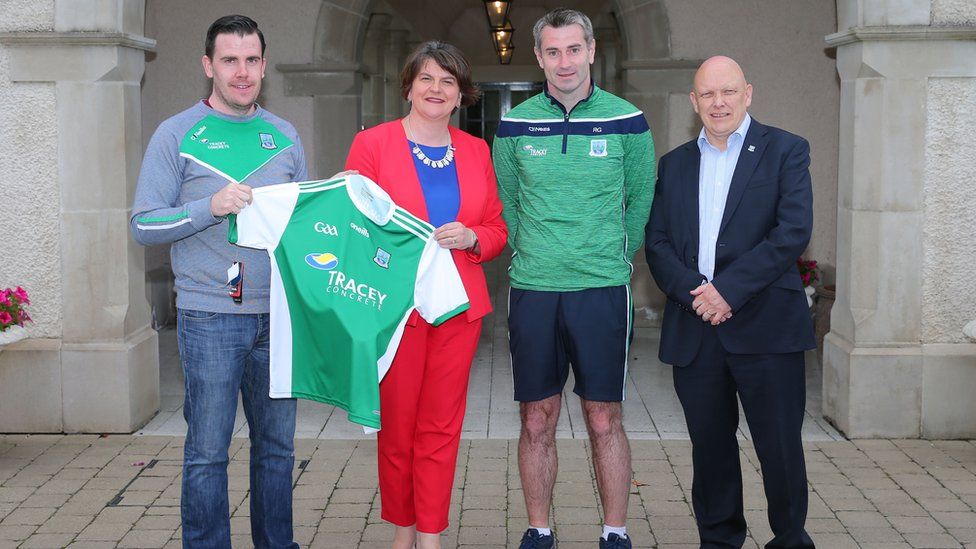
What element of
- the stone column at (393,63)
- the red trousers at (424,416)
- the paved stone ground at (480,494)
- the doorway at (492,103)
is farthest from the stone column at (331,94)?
the doorway at (492,103)

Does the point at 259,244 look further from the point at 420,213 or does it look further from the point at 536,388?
the point at 536,388

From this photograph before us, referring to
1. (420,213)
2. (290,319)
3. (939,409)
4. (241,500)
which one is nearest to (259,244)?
(290,319)

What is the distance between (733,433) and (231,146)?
84.6 inches

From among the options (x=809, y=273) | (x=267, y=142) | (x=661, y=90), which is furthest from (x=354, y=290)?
(x=661, y=90)

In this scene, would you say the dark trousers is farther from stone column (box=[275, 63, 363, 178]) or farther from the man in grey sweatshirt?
stone column (box=[275, 63, 363, 178])

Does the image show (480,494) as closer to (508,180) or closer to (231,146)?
Result: (508,180)

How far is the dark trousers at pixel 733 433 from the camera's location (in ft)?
14.0

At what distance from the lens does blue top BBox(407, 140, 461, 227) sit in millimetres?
4125

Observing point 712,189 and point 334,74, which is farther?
point 334,74

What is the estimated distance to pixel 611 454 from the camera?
14.8 feet

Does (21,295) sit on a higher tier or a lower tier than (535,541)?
higher

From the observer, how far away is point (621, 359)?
14.6 feet

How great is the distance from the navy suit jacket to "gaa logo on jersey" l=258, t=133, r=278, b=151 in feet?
4.79

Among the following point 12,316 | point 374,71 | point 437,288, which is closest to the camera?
point 437,288
